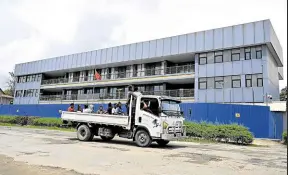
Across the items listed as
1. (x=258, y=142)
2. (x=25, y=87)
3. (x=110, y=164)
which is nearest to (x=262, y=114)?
(x=258, y=142)

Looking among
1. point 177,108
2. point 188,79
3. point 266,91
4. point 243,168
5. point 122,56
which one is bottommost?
point 243,168

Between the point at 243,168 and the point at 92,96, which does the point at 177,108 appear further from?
the point at 92,96

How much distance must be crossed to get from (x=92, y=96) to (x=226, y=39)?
20926mm

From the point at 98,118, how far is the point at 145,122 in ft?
9.54

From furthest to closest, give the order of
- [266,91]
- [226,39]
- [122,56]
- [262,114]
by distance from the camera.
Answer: [122,56] → [226,39] → [266,91] → [262,114]

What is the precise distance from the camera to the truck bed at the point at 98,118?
13.1 meters

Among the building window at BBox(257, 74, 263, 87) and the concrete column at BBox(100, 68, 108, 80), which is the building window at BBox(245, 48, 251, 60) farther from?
the concrete column at BBox(100, 68, 108, 80)

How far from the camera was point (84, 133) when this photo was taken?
14469 mm

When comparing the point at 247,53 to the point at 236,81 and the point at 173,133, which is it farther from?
the point at 173,133

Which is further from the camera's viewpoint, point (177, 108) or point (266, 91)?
point (266, 91)

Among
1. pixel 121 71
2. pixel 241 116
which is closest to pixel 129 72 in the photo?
pixel 121 71

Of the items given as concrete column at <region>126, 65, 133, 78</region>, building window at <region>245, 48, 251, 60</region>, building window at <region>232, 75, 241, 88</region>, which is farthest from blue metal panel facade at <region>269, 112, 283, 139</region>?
concrete column at <region>126, 65, 133, 78</region>

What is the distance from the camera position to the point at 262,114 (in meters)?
20.1

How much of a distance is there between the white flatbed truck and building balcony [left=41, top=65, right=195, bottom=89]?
731 inches
